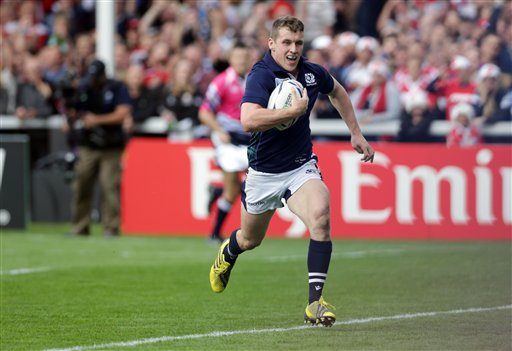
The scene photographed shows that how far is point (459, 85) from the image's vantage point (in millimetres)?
18281

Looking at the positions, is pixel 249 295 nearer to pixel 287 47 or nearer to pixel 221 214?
pixel 287 47

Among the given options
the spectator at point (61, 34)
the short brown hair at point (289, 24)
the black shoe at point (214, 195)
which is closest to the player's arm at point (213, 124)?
the black shoe at point (214, 195)

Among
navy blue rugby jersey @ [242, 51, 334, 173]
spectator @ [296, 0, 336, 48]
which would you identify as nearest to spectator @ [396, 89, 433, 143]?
spectator @ [296, 0, 336, 48]

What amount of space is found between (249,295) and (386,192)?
6724mm

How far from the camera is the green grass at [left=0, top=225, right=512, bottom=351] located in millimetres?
8578

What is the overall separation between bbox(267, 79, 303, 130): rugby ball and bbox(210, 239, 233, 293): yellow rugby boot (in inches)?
59.7

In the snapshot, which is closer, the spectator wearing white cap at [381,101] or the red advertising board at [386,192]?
the red advertising board at [386,192]

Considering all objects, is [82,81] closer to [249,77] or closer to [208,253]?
[208,253]

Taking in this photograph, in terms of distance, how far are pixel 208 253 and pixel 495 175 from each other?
4.43 metres

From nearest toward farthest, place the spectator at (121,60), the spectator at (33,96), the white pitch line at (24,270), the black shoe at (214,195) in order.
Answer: the white pitch line at (24,270) < the black shoe at (214,195) < the spectator at (33,96) < the spectator at (121,60)

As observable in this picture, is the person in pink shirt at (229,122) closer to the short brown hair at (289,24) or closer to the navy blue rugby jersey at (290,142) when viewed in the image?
the navy blue rugby jersey at (290,142)

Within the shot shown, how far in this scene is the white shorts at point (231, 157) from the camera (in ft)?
53.1

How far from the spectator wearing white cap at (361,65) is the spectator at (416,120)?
0.87m

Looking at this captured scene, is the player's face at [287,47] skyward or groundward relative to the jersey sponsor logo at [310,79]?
skyward
